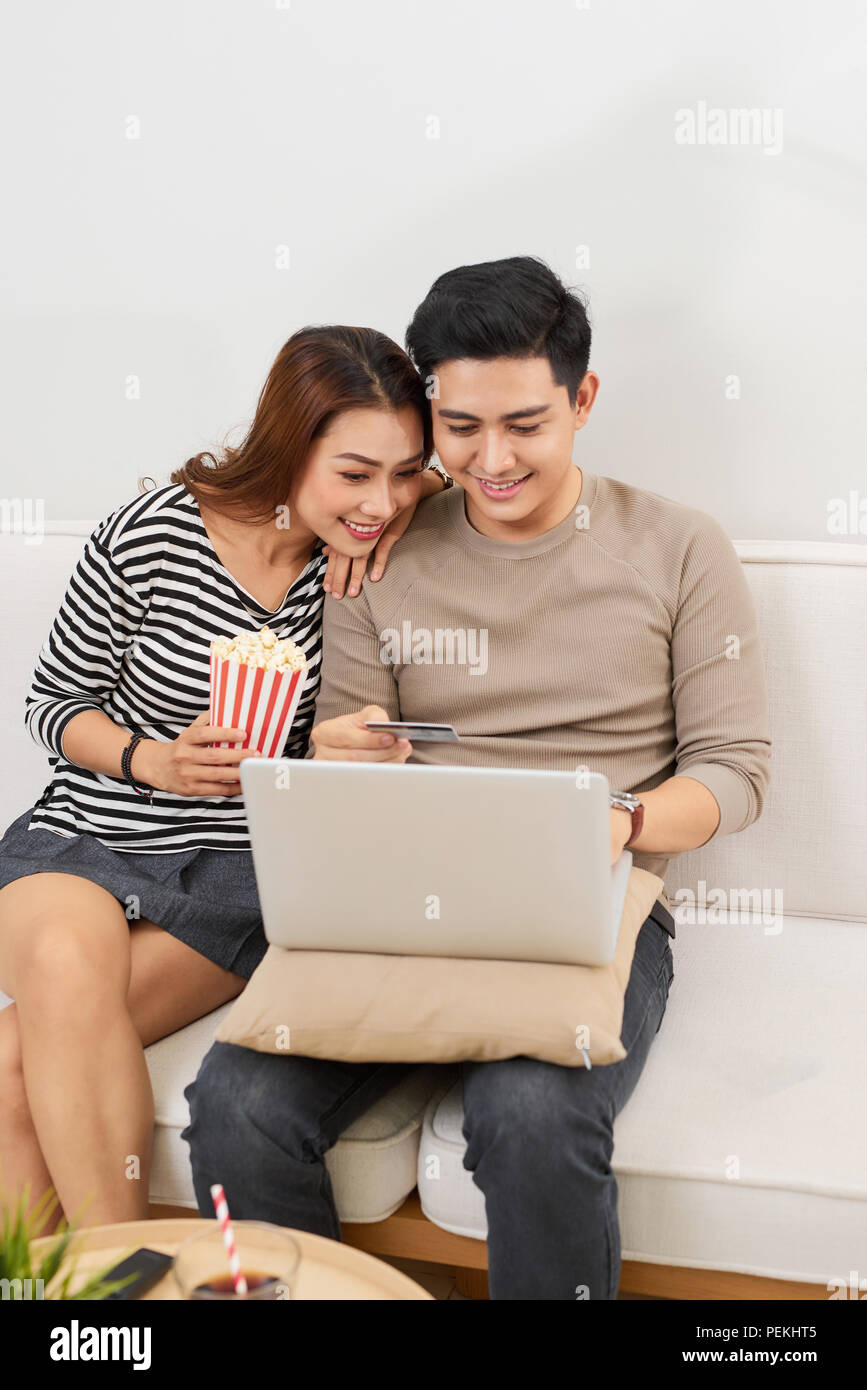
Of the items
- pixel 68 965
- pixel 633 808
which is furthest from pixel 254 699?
pixel 633 808

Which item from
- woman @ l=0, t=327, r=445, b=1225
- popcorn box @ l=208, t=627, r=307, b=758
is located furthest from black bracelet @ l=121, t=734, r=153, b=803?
popcorn box @ l=208, t=627, r=307, b=758

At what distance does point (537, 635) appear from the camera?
1.72 m

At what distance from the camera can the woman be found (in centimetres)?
153

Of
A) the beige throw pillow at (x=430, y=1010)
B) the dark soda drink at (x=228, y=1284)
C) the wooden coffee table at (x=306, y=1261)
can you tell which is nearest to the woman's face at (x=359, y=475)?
the beige throw pillow at (x=430, y=1010)

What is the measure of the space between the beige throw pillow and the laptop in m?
0.02

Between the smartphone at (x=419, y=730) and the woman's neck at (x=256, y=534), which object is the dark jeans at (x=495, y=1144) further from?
the woman's neck at (x=256, y=534)

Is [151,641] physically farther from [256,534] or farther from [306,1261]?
[306,1261]

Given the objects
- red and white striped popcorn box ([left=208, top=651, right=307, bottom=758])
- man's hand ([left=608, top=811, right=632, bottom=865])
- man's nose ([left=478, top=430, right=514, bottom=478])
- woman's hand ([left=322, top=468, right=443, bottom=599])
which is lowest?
man's hand ([left=608, top=811, right=632, bottom=865])

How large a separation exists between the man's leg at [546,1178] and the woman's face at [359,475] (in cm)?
78

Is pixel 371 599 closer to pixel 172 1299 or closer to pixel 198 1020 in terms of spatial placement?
pixel 198 1020

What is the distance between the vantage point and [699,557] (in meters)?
1.70

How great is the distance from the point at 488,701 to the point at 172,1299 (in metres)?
0.91

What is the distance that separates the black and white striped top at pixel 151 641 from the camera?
1.78 m

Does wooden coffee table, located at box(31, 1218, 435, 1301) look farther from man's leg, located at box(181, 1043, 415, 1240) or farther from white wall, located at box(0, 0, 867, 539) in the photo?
white wall, located at box(0, 0, 867, 539)
